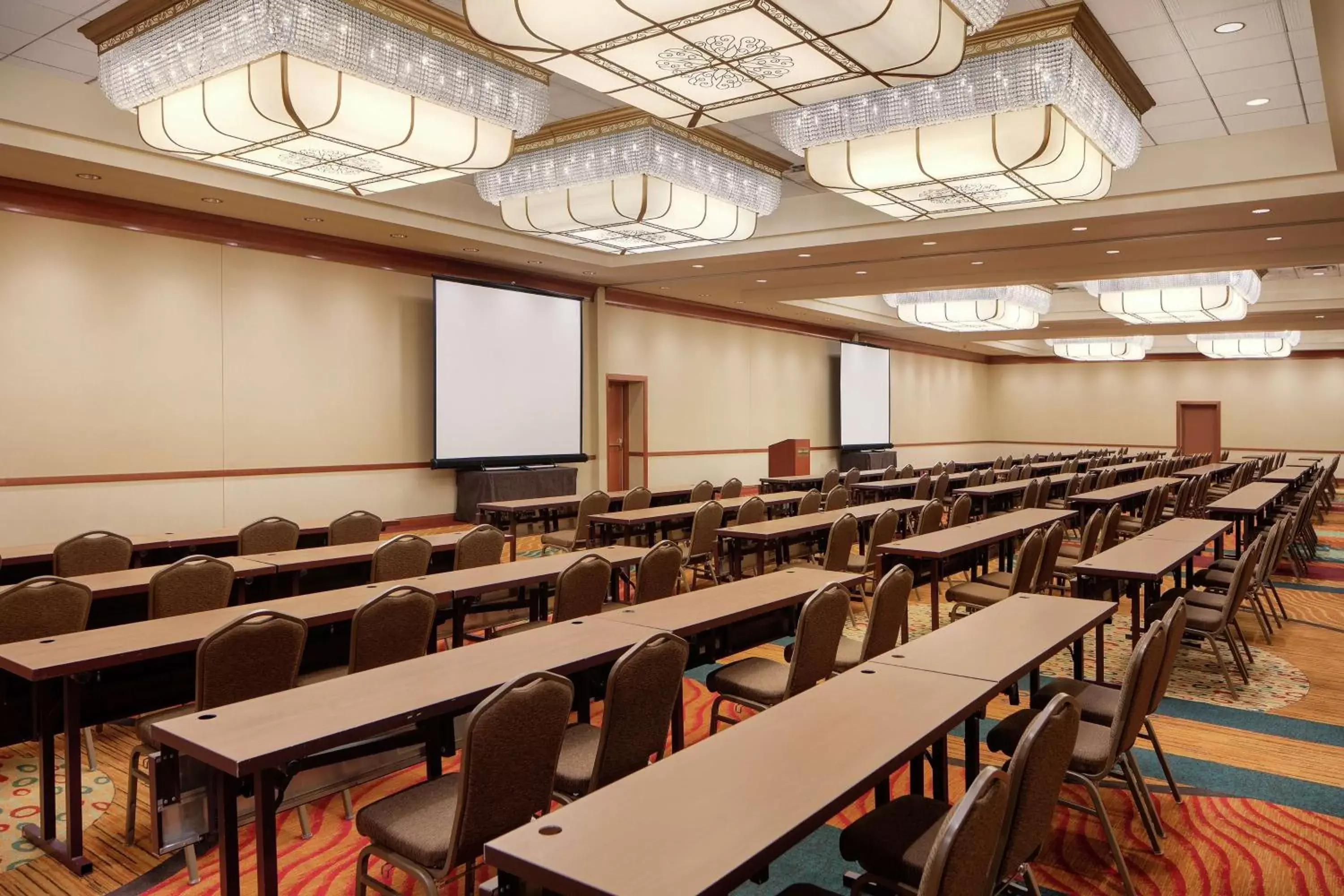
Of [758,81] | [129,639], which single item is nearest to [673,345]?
[758,81]

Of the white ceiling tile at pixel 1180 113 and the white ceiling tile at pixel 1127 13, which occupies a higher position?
the white ceiling tile at pixel 1127 13

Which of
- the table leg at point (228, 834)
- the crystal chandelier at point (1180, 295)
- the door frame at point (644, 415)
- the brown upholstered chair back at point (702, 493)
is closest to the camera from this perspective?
the table leg at point (228, 834)

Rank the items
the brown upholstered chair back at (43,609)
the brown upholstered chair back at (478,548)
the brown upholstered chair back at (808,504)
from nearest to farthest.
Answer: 1. the brown upholstered chair back at (43,609)
2. the brown upholstered chair back at (478,548)
3. the brown upholstered chair back at (808,504)

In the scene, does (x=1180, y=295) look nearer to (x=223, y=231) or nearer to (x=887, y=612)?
(x=887, y=612)

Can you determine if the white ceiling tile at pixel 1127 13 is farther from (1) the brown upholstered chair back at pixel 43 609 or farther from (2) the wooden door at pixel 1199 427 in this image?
(2) the wooden door at pixel 1199 427

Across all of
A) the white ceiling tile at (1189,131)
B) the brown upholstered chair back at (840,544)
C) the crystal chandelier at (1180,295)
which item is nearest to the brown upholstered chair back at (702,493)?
the brown upholstered chair back at (840,544)

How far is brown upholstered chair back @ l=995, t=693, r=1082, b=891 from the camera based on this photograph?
2213 mm

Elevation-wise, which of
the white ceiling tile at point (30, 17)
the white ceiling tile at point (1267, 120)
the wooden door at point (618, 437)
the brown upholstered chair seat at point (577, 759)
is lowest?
the brown upholstered chair seat at point (577, 759)

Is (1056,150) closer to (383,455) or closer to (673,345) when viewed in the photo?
(383,455)

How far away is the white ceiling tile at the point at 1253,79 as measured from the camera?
6.83m

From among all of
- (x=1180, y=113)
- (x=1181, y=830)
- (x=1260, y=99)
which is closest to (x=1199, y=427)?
(x=1180, y=113)

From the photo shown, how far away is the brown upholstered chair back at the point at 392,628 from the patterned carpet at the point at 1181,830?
0.67 meters

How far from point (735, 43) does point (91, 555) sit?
493 cm

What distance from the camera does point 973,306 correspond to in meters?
14.8
